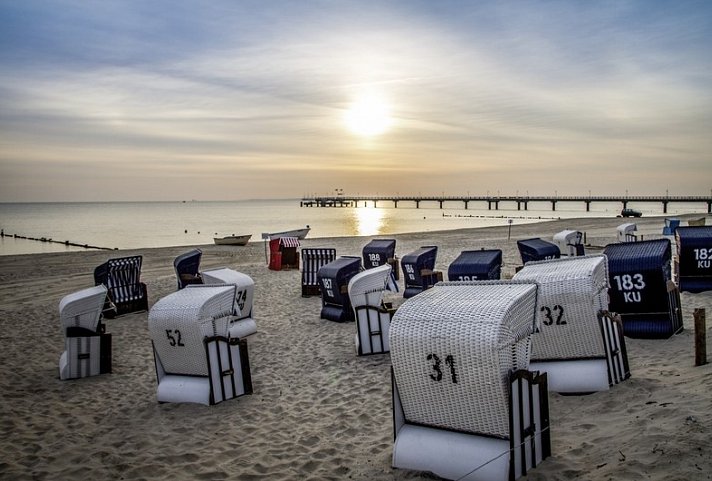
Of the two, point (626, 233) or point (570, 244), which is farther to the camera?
point (626, 233)

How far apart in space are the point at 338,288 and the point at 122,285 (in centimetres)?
593

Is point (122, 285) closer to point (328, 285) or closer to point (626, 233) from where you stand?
point (328, 285)

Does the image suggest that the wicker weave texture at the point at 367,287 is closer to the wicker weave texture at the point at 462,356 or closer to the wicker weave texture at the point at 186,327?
the wicker weave texture at the point at 186,327

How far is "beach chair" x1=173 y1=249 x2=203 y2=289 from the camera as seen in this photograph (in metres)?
14.0

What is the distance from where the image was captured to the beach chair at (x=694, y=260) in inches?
511

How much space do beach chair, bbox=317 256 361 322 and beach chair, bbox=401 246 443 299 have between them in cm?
223

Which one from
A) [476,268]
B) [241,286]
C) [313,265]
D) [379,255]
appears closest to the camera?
[241,286]

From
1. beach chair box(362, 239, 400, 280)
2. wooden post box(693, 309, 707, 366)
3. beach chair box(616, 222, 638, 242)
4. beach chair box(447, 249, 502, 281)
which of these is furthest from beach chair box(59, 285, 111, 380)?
beach chair box(616, 222, 638, 242)

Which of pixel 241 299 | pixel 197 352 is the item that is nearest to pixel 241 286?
pixel 241 299

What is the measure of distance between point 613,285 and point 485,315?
5.68m

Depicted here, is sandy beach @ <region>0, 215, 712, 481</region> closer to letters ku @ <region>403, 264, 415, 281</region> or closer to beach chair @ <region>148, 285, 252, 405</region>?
beach chair @ <region>148, 285, 252, 405</region>

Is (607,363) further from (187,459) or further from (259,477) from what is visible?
(187,459)

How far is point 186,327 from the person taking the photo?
7.28 m

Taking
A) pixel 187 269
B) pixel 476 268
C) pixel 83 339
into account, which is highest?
pixel 187 269
